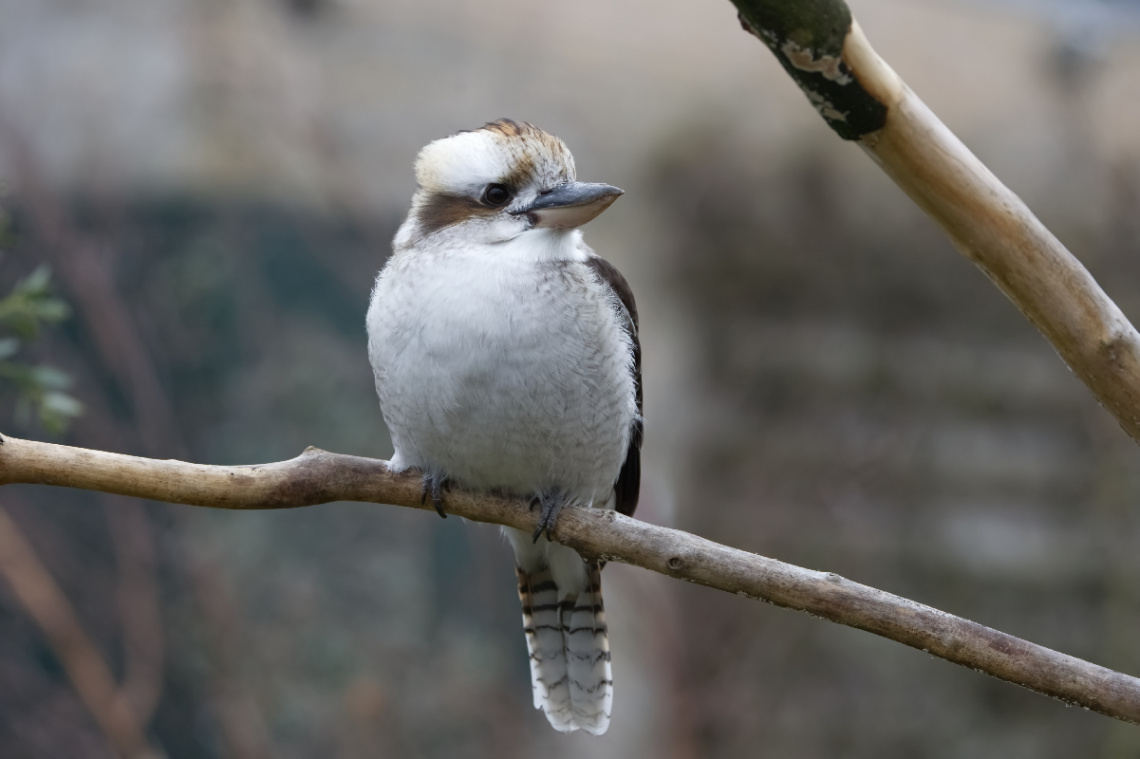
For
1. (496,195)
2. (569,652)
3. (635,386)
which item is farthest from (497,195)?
(569,652)

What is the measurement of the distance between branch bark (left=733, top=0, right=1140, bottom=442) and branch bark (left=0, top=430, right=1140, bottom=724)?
0.98ft

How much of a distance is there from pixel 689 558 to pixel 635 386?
613 millimetres

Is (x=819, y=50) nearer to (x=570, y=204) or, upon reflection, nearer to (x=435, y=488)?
(x=570, y=204)

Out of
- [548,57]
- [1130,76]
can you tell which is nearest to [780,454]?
[548,57]

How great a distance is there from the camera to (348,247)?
3711 millimetres

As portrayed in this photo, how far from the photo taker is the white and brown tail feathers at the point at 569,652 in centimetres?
210

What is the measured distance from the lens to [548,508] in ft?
5.56

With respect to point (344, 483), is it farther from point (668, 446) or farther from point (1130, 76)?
point (1130, 76)

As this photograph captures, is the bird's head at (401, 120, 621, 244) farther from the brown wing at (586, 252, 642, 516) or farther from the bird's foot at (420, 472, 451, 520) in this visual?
the bird's foot at (420, 472, 451, 520)

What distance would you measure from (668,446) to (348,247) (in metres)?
1.41

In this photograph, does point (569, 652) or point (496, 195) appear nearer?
point (496, 195)

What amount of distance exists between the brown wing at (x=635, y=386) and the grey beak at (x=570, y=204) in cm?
11

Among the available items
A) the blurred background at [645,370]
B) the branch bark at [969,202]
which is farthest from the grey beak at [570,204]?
the blurred background at [645,370]

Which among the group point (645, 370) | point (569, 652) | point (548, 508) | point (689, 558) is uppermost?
point (645, 370)
